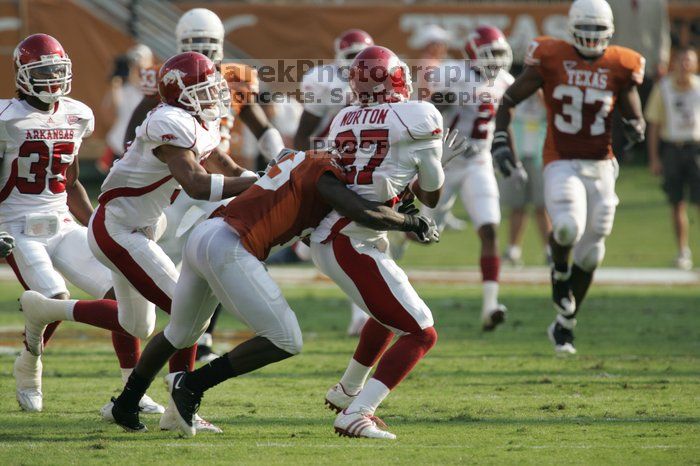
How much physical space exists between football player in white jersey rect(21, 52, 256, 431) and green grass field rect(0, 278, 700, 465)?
1.21ft

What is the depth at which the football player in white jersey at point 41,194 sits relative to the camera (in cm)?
549

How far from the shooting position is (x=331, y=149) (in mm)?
4930

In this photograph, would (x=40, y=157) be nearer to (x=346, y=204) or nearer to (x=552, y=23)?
(x=346, y=204)

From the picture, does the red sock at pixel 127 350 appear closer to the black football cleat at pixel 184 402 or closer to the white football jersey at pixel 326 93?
the black football cleat at pixel 184 402

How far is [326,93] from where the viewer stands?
25.8 ft

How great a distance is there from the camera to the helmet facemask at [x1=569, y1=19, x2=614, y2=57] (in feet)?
23.2

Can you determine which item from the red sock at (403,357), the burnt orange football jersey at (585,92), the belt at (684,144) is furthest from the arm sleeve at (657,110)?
the red sock at (403,357)

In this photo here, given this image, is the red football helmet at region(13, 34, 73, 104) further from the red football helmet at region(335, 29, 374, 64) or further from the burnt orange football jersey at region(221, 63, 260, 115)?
the red football helmet at region(335, 29, 374, 64)

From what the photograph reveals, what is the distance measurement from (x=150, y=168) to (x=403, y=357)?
138 centimetres

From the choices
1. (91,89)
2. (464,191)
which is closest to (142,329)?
(464,191)

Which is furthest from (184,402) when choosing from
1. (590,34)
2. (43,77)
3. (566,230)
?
(590,34)

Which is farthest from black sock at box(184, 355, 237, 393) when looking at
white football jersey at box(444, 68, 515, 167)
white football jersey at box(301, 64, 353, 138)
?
white football jersey at box(444, 68, 515, 167)

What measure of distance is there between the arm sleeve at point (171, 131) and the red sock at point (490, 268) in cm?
359

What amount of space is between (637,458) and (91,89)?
13008 mm
